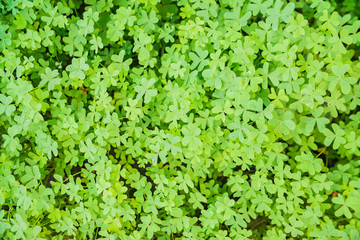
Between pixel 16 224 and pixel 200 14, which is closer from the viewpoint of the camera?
pixel 200 14

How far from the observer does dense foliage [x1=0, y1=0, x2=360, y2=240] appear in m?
2.01

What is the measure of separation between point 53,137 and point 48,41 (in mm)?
751

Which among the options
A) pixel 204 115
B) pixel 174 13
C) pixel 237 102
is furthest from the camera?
pixel 174 13

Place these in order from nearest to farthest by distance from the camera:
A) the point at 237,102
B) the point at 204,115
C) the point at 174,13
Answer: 1. the point at 237,102
2. the point at 204,115
3. the point at 174,13

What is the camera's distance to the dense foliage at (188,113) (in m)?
2.01

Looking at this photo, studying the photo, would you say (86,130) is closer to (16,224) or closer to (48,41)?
(48,41)

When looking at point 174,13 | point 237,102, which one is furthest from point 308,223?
point 174,13

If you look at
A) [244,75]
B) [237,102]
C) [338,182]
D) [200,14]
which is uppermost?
[200,14]

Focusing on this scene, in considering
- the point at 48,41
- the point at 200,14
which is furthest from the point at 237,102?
the point at 48,41

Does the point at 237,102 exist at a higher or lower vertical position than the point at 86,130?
higher

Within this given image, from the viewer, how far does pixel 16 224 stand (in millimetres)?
2236

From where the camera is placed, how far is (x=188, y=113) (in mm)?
2277

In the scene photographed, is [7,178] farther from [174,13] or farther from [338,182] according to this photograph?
[338,182]

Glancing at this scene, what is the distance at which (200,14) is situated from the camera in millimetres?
2098
